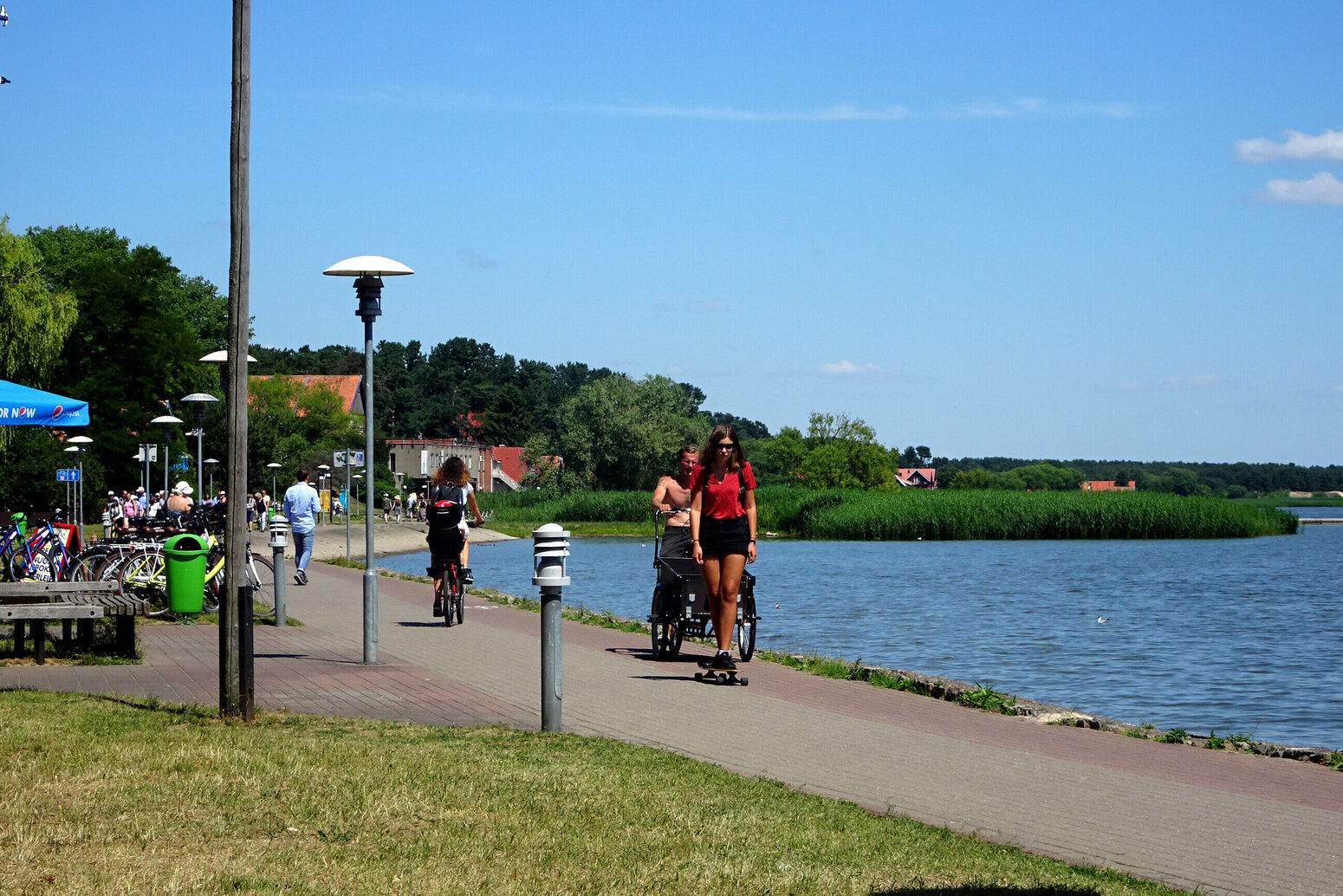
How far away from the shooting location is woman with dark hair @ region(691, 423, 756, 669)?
1145 cm

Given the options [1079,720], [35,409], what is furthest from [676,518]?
[35,409]

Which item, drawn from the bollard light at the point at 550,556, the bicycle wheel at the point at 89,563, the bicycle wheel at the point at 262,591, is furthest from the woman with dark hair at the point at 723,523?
the bicycle wheel at the point at 89,563

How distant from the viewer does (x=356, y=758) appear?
7.28m

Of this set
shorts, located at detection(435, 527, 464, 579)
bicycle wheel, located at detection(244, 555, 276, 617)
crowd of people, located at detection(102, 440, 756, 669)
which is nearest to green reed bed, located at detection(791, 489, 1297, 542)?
bicycle wheel, located at detection(244, 555, 276, 617)

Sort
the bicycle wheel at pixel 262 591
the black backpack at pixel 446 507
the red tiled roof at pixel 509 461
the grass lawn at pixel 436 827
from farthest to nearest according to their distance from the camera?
1. the red tiled roof at pixel 509 461
2. the bicycle wheel at pixel 262 591
3. the black backpack at pixel 446 507
4. the grass lawn at pixel 436 827

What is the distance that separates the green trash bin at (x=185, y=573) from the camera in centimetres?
1483

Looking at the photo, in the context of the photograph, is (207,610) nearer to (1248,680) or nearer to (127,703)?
(127,703)

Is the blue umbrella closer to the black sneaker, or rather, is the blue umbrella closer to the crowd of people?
the crowd of people

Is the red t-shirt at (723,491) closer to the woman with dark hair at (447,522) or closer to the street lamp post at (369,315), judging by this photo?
the street lamp post at (369,315)

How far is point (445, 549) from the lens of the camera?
17.1m

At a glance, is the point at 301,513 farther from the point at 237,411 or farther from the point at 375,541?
the point at 375,541

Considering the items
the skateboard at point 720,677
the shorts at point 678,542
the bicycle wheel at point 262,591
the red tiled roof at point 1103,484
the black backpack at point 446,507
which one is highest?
the red tiled roof at point 1103,484

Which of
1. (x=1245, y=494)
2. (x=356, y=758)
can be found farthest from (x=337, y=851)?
(x=1245, y=494)

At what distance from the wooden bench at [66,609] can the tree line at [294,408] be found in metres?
13.0
